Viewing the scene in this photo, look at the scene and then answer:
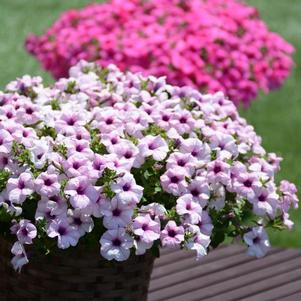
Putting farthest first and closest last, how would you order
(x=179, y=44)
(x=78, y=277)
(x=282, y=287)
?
(x=179, y=44)
(x=282, y=287)
(x=78, y=277)

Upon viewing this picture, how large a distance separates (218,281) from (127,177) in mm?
767

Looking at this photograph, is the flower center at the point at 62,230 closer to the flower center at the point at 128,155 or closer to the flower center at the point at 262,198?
the flower center at the point at 128,155

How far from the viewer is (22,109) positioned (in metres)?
2.97

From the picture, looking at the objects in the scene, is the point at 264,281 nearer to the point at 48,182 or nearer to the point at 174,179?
the point at 174,179

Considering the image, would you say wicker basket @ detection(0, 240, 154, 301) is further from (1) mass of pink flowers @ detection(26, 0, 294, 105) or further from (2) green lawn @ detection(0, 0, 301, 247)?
(2) green lawn @ detection(0, 0, 301, 247)

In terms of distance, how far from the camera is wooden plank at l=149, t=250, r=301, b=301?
10.4ft

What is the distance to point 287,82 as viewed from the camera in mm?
7211

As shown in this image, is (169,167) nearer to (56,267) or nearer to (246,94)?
(56,267)

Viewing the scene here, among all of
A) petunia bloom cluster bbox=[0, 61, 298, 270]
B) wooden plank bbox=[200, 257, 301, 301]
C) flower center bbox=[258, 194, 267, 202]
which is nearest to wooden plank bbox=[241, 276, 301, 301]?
wooden plank bbox=[200, 257, 301, 301]

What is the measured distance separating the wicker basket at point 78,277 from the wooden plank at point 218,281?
35 centimetres

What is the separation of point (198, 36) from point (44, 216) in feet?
7.39

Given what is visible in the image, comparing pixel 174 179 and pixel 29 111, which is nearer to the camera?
pixel 174 179

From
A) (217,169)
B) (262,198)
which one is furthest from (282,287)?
(217,169)

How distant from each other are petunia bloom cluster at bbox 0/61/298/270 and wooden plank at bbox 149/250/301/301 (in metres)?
0.37
